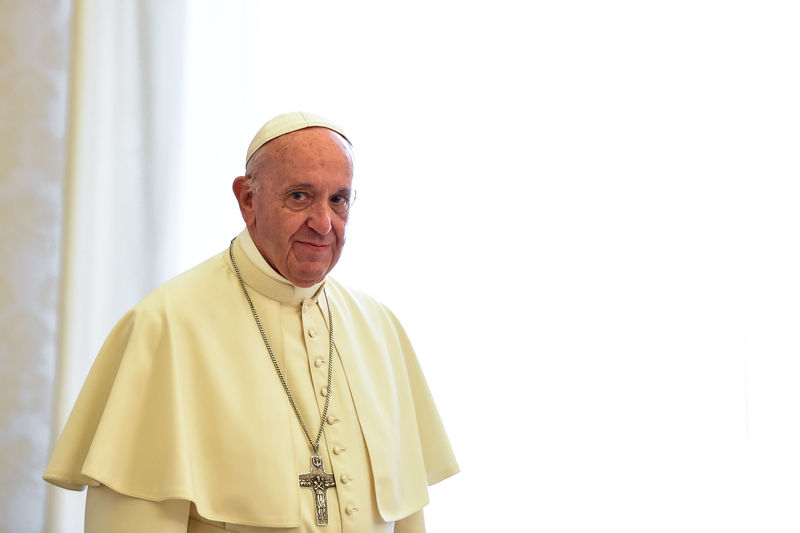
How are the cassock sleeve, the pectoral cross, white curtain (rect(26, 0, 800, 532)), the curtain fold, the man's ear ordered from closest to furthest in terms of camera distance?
1. the cassock sleeve
2. the pectoral cross
3. the man's ear
4. the curtain fold
5. white curtain (rect(26, 0, 800, 532))

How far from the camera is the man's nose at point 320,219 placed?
183 centimetres

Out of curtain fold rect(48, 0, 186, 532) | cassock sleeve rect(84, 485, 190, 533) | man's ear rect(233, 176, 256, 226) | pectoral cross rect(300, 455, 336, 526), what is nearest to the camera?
cassock sleeve rect(84, 485, 190, 533)

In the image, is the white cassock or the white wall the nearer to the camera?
the white cassock

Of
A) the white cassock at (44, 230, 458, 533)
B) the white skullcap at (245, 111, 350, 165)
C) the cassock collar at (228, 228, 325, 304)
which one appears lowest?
the white cassock at (44, 230, 458, 533)

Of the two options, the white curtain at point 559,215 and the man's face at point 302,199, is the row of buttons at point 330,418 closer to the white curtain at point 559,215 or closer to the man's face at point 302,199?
the man's face at point 302,199

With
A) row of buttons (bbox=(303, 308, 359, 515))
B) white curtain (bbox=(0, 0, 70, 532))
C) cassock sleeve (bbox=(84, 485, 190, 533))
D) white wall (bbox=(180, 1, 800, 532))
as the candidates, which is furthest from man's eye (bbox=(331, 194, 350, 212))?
white curtain (bbox=(0, 0, 70, 532))

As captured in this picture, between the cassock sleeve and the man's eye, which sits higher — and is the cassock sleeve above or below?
below

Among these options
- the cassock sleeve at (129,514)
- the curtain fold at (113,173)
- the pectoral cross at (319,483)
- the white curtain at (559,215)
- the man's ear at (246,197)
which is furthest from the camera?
the white curtain at (559,215)

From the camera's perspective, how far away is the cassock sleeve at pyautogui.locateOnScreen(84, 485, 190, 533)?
172cm

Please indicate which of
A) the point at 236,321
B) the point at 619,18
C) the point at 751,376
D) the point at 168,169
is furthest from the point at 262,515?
Answer: the point at 619,18

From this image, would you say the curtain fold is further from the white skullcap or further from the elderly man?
the white skullcap

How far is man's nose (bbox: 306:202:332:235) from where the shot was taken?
72.0 inches

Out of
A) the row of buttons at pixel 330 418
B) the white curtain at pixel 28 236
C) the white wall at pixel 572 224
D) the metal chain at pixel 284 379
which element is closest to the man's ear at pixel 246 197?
the metal chain at pixel 284 379

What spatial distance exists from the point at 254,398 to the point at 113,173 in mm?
1581
